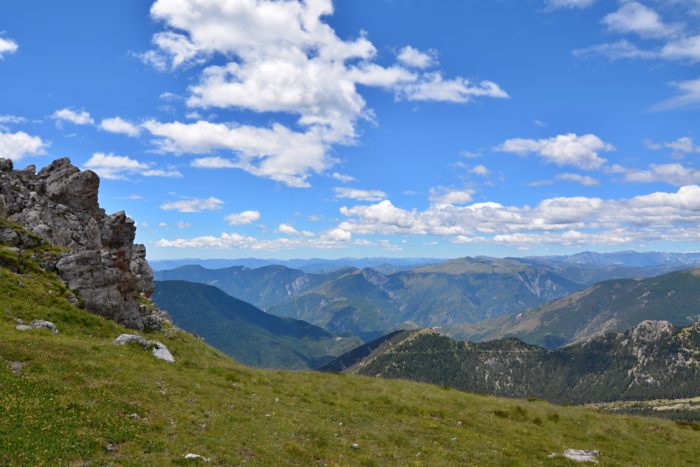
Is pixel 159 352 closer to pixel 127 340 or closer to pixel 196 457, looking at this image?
pixel 127 340

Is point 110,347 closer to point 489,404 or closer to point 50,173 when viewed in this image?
point 489,404

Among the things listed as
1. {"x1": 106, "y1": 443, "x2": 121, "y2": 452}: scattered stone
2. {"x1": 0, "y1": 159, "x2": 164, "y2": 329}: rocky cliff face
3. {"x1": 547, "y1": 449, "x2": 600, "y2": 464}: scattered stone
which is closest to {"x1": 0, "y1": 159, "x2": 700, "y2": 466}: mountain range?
{"x1": 106, "y1": 443, "x2": 121, "y2": 452}: scattered stone

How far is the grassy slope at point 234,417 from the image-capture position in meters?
20.5

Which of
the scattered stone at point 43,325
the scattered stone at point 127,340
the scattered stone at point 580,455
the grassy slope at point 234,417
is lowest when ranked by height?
the scattered stone at point 580,455

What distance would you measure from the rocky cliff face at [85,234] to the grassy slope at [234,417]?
13.0 ft

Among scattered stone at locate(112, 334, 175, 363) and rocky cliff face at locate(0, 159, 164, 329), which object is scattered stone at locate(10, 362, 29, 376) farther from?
rocky cliff face at locate(0, 159, 164, 329)

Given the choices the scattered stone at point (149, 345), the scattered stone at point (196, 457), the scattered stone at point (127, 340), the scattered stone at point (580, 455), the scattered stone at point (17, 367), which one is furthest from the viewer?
the scattered stone at point (149, 345)

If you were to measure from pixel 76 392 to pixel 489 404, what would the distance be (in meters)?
35.5

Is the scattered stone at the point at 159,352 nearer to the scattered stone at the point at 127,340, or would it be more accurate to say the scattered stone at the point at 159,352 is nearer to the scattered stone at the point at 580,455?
the scattered stone at the point at 127,340

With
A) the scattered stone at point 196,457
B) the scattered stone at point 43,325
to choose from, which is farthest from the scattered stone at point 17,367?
the scattered stone at point 196,457

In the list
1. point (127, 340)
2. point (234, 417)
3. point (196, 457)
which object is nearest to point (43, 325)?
point (127, 340)

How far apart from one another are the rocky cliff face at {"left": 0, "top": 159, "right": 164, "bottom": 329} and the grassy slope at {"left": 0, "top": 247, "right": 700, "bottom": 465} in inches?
156

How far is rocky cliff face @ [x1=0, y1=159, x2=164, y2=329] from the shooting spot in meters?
47.0

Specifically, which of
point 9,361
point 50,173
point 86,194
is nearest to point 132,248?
point 86,194
